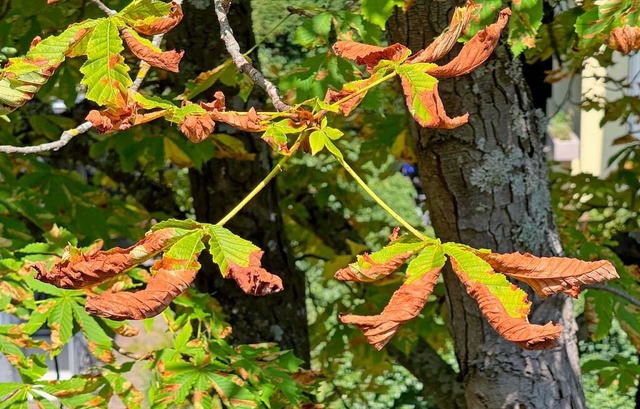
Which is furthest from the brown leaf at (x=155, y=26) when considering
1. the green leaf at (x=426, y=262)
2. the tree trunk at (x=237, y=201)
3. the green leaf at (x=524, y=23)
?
the tree trunk at (x=237, y=201)

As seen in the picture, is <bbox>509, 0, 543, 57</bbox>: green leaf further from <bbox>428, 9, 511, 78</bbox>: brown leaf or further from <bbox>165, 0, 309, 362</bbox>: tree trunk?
<bbox>165, 0, 309, 362</bbox>: tree trunk

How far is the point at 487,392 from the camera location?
6.78 ft

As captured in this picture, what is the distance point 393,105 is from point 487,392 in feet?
6.78

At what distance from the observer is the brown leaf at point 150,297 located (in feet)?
3.06

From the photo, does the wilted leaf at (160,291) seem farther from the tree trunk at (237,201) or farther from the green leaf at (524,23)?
the tree trunk at (237,201)

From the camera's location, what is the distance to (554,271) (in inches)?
39.3

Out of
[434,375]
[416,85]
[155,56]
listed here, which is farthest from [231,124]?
[434,375]

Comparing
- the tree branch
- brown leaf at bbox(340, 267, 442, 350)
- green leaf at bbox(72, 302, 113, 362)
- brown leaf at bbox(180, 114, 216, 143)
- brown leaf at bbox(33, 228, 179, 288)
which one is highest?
brown leaf at bbox(180, 114, 216, 143)

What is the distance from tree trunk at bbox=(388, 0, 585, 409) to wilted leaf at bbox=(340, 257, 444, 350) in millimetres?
971

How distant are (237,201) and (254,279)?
79.7 inches

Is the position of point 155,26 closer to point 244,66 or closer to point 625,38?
point 244,66

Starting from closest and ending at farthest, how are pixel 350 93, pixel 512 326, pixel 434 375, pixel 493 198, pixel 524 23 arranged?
1. pixel 512 326
2. pixel 350 93
3. pixel 524 23
4. pixel 493 198
5. pixel 434 375

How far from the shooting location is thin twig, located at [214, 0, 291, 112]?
3.94 feet

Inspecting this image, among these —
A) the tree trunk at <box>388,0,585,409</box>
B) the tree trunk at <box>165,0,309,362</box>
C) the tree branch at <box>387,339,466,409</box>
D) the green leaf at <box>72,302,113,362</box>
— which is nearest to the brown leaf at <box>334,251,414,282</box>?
the tree trunk at <box>388,0,585,409</box>
